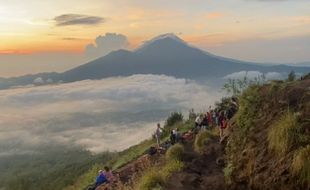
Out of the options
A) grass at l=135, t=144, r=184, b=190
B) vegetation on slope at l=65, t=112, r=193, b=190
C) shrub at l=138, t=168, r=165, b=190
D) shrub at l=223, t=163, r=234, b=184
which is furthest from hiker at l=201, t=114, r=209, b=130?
shrub at l=138, t=168, r=165, b=190

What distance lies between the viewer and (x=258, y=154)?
11383 millimetres

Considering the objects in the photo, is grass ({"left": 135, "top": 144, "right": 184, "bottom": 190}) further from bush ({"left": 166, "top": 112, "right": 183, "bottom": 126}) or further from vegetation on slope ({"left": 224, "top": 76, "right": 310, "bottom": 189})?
bush ({"left": 166, "top": 112, "right": 183, "bottom": 126})

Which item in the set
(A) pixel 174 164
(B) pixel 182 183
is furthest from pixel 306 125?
(A) pixel 174 164

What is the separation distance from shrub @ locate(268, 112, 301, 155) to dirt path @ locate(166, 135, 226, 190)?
6.06 ft

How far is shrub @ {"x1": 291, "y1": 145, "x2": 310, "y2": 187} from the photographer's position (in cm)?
961

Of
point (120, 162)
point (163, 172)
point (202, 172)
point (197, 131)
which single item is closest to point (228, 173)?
point (202, 172)

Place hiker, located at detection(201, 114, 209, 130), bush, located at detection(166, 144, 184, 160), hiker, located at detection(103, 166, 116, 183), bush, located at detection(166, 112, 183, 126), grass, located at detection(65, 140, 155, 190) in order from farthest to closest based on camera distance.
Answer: bush, located at detection(166, 112, 183, 126) → grass, located at detection(65, 140, 155, 190) → hiker, located at detection(201, 114, 209, 130) → hiker, located at detection(103, 166, 116, 183) → bush, located at detection(166, 144, 184, 160)

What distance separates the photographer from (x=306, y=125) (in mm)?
10602

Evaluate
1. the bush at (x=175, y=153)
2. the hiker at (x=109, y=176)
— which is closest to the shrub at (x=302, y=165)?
the bush at (x=175, y=153)

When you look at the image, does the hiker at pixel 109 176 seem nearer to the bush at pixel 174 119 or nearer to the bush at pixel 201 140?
the bush at pixel 201 140

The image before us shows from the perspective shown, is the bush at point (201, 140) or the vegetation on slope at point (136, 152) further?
the vegetation on slope at point (136, 152)

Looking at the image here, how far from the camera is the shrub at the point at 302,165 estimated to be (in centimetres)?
961

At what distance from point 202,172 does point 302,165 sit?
4.00m

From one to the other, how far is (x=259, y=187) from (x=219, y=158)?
10.7 ft
